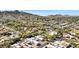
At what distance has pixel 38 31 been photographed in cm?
445

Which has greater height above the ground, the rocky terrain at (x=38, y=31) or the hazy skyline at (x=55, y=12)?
the hazy skyline at (x=55, y=12)

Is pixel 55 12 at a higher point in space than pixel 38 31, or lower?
higher

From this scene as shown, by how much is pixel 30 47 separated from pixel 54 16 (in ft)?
1.67

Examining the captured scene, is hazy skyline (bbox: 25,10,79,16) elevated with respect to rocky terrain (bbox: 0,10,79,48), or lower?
elevated

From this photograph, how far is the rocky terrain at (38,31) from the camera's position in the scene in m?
4.43

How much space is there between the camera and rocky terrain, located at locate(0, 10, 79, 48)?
4426 mm

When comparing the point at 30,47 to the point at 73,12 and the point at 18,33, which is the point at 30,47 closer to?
the point at 18,33
